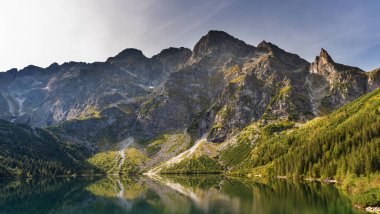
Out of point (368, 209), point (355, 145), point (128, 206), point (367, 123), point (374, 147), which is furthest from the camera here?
point (367, 123)

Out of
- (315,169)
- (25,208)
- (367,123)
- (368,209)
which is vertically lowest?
(25,208)

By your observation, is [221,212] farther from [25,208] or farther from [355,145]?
[355,145]

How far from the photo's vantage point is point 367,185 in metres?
106

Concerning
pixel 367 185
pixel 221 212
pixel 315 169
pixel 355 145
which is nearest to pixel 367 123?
pixel 355 145

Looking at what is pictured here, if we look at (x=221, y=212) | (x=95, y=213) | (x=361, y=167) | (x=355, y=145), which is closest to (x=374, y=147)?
(x=361, y=167)

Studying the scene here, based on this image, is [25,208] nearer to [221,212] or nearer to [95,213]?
[95,213]

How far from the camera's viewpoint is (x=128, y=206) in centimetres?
11488

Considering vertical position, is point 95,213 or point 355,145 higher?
point 355,145

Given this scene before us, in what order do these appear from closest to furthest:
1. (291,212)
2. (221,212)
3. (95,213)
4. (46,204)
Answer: (291,212) < (221,212) < (95,213) < (46,204)

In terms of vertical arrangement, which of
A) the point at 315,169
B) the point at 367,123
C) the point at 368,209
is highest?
the point at 367,123

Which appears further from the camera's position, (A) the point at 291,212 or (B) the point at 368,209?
(A) the point at 291,212

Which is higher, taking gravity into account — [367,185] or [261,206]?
[367,185]

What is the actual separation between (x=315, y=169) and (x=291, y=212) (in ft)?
369

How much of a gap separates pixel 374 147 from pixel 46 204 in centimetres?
14251
